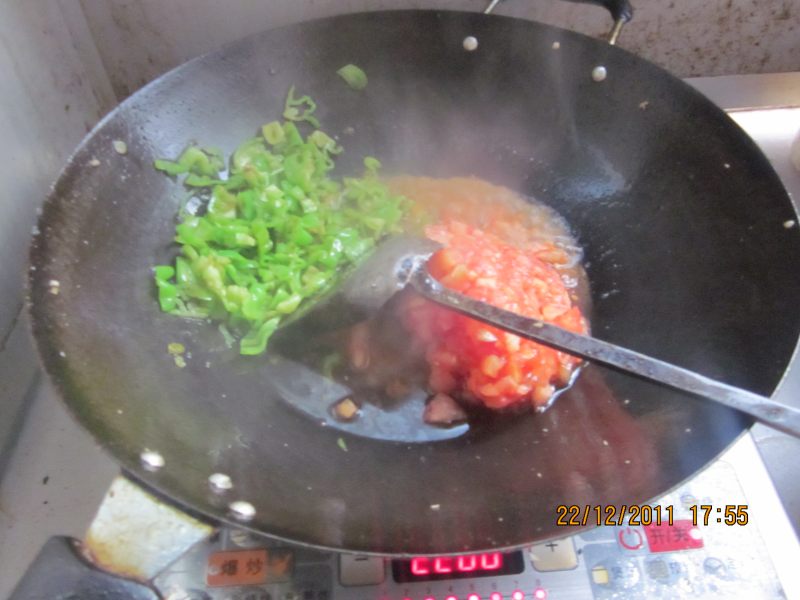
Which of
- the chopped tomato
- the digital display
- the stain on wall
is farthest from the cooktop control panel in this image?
the stain on wall

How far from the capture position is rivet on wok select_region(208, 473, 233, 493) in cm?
74

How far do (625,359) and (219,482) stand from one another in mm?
482

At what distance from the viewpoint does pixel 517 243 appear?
3.81 ft

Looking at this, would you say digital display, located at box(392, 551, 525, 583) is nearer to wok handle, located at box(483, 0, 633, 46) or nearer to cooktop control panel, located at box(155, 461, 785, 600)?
cooktop control panel, located at box(155, 461, 785, 600)

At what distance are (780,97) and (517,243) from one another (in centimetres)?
71

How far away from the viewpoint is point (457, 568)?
784mm

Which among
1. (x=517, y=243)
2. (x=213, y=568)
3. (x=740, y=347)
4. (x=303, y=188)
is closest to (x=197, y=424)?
(x=213, y=568)

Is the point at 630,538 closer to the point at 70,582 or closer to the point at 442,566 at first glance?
the point at 442,566

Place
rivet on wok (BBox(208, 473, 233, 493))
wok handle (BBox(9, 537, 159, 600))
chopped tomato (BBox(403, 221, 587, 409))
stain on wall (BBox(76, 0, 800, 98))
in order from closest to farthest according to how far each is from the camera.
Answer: wok handle (BBox(9, 537, 159, 600))
rivet on wok (BBox(208, 473, 233, 493))
chopped tomato (BBox(403, 221, 587, 409))
stain on wall (BBox(76, 0, 800, 98))

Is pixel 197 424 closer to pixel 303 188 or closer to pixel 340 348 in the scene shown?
pixel 340 348

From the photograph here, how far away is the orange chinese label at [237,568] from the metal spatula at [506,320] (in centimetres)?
39

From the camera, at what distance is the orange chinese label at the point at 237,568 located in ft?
2.56

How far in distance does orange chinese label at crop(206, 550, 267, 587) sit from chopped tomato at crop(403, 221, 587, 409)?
34cm

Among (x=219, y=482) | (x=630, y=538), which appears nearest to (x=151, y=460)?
(x=219, y=482)
